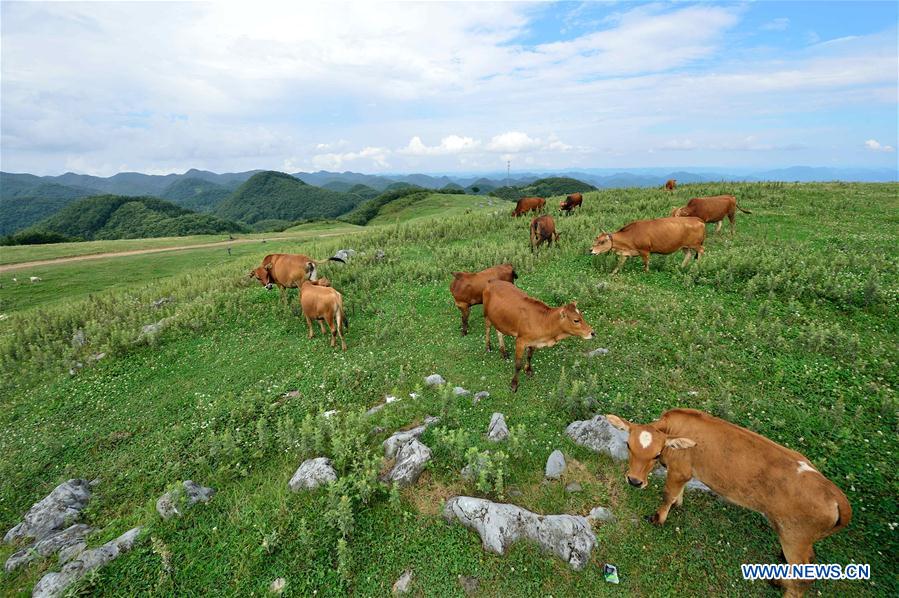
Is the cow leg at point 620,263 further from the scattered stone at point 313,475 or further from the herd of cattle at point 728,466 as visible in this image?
the scattered stone at point 313,475

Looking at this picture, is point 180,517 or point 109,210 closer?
point 180,517

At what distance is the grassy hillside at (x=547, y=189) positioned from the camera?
16021 cm

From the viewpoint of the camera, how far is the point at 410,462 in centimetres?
684

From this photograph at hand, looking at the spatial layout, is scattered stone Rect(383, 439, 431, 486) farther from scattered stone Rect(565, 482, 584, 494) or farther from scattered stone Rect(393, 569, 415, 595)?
scattered stone Rect(565, 482, 584, 494)

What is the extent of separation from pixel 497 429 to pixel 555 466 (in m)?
1.31

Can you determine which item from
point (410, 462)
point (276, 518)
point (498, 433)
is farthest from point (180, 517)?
point (498, 433)

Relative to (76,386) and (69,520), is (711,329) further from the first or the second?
(76,386)

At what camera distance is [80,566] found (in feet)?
18.3

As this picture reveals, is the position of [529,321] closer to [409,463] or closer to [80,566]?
[409,463]

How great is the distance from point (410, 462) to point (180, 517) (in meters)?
3.85

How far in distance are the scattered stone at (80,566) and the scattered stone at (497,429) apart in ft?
19.6

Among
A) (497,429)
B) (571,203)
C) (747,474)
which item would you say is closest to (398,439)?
(497,429)

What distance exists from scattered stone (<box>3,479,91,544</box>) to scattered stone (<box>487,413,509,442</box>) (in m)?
7.65

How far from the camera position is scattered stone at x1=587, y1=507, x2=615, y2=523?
19.6 feet
